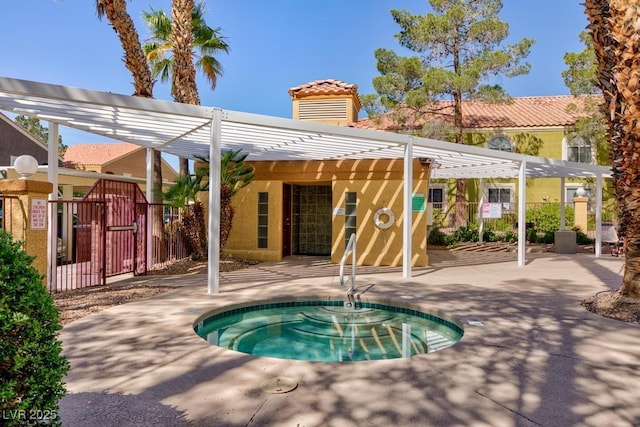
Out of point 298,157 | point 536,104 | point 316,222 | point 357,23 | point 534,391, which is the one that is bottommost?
point 534,391

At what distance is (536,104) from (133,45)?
81.9 ft

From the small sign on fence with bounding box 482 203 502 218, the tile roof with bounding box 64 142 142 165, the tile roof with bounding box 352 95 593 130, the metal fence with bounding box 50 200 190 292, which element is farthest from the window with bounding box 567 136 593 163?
the tile roof with bounding box 64 142 142 165

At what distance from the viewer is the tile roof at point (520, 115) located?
24.3 m

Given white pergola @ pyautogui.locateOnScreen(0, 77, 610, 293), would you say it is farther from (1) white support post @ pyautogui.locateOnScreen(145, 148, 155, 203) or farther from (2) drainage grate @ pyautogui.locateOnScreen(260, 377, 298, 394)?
(2) drainage grate @ pyautogui.locateOnScreen(260, 377, 298, 394)

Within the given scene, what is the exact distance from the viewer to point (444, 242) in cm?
1950

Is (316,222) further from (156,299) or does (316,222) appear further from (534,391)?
(534,391)

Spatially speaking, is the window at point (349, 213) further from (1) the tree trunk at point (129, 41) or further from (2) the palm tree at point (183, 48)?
(1) the tree trunk at point (129, 41)

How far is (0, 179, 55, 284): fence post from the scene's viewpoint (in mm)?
7152

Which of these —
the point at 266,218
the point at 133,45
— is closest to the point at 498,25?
the point at 266,218

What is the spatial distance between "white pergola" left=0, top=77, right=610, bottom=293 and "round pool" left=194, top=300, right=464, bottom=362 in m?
1.33

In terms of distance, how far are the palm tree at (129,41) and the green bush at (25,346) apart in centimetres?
951

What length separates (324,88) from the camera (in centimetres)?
1605


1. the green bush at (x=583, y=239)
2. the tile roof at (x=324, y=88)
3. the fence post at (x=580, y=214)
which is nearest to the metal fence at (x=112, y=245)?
the tile roof at (x=324, y=88)

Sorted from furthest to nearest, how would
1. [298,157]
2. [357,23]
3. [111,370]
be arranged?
[357,23]
[298,157]
[111,370]
